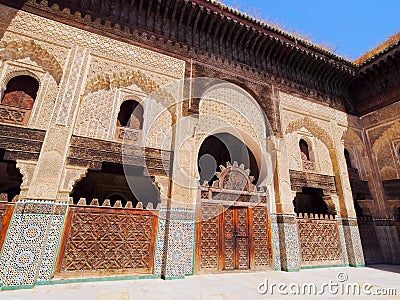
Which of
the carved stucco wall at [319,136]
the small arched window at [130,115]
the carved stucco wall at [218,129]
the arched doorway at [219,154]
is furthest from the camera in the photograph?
the arched doorway at [219,154]

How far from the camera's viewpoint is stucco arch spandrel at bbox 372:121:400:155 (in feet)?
20.6

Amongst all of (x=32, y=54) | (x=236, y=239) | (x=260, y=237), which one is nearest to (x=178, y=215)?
(x=236, y=239)

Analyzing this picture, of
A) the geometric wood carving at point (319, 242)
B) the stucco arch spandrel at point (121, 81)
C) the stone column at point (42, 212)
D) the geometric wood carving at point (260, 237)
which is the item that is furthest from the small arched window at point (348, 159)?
the stone column at point (42, 212)

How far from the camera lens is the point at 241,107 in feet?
18.1

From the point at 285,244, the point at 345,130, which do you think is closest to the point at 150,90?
the point at 285,244

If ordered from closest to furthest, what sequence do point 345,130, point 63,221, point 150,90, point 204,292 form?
point 204,292 < point 63,221 < point 150,90 < point 345,130

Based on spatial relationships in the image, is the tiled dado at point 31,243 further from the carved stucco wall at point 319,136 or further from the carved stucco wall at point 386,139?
the carved stucco wall at point 386,139

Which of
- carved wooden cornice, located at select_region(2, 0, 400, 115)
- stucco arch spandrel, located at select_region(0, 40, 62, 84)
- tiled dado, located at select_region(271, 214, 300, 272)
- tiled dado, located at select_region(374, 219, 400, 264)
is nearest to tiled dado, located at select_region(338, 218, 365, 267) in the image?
tiled dado, located at select_region(374, 219, 400, 264)

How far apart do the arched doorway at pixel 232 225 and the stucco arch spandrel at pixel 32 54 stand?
3326mm

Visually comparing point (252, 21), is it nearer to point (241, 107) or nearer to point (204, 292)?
point (241, 107)

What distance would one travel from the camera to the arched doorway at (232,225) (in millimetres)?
4180

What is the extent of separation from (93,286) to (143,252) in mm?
836

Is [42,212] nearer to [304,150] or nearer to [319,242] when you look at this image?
[319,242]

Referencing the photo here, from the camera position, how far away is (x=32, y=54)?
4.01 metres
